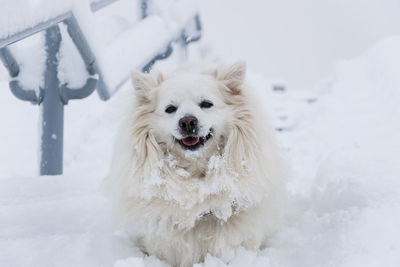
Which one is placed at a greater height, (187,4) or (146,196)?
(187,4)

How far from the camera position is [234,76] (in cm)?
252

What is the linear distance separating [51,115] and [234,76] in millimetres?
1331

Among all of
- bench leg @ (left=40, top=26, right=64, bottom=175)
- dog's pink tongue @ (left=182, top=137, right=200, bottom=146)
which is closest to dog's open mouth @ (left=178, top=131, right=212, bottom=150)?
dog's pink tongue @ (left=182, top=137, right=200, bottom=146)

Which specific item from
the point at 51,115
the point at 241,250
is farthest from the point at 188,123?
the point at 51,115

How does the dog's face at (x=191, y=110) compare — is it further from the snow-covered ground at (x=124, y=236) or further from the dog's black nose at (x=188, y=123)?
the snow-covered ground at (x=124, y=236)

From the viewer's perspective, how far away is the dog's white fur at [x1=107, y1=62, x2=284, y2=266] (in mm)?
2250

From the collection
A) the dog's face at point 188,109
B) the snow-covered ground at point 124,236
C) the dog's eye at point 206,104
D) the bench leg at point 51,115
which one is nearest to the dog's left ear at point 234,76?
the dog's face at point 188,109

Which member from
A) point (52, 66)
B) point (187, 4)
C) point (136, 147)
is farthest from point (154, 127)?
point (187, 4)

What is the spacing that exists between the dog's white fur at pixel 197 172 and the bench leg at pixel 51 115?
61 centimetres

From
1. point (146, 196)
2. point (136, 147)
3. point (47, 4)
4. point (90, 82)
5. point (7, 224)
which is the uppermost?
point (47, 4)

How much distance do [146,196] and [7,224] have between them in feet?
2.70

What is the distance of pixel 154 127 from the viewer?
2467 millimetres

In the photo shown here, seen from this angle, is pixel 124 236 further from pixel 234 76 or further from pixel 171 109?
pixel 234 76

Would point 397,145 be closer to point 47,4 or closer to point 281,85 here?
point 47,4
